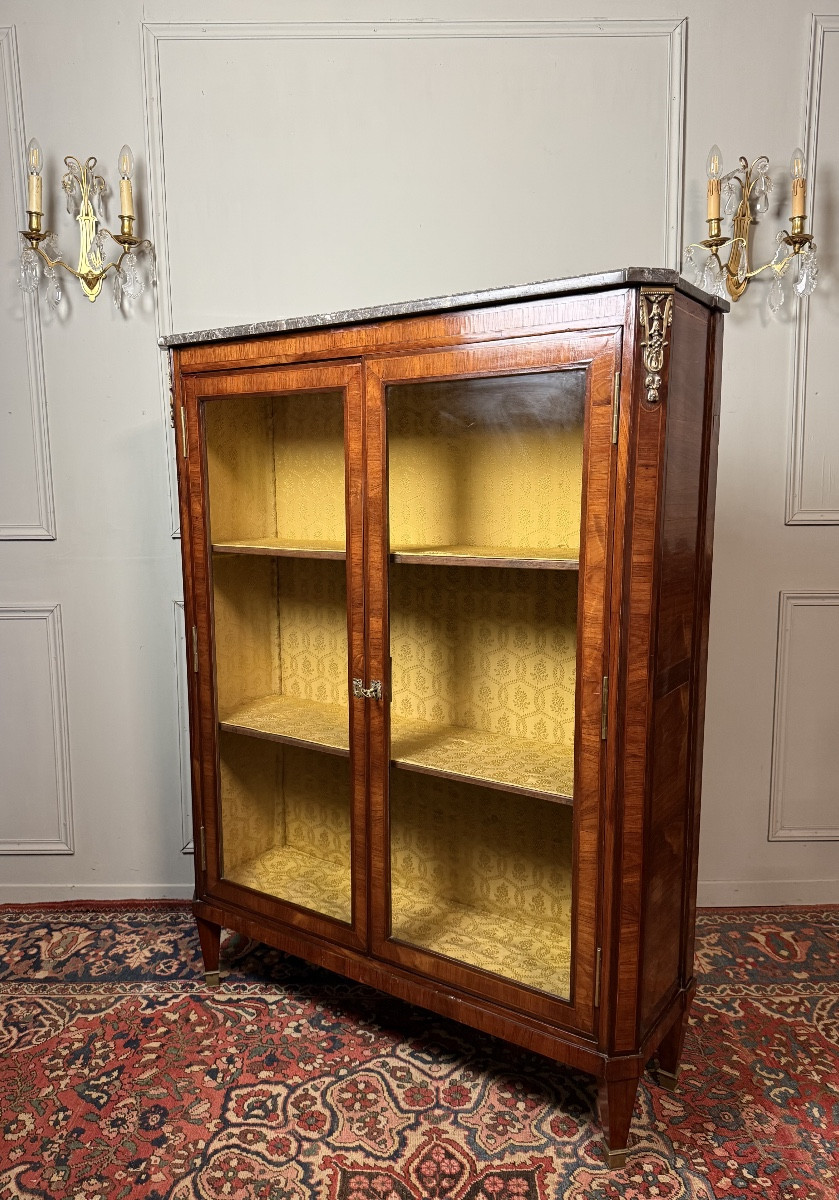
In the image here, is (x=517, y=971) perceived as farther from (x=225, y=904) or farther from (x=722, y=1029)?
(x=225, y=904)

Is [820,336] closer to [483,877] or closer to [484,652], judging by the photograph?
[484,652]

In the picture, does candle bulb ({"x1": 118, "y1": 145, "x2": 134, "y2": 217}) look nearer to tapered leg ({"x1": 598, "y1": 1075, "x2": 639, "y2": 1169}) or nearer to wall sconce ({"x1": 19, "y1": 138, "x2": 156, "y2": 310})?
wall sconce ({"x1": 19, "y1": 138, "x2": 156, "y2": 310})

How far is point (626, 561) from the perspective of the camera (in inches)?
45.9

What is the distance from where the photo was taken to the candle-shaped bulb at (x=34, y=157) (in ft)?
6.02

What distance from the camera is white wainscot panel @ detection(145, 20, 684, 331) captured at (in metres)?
1.84

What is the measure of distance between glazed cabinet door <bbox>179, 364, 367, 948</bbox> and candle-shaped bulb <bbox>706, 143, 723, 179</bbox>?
104cm

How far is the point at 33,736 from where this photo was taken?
7.17 ft

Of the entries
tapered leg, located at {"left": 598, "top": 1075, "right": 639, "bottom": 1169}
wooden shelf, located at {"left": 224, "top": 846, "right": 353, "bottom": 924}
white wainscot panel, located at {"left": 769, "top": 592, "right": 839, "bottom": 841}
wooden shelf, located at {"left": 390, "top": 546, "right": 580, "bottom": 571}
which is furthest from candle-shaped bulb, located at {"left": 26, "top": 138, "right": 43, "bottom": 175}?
tapered leg, located at {"left": 598, "top": 1075, "right": 639, "bottom": 1169}

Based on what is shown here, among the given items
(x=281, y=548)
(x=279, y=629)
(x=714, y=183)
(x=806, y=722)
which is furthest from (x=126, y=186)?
(x=806, y=722)

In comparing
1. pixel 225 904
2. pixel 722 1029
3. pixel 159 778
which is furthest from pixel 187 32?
pixel 722 1029

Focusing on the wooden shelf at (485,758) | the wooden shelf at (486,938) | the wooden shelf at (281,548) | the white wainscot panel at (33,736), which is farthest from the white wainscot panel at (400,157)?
the wooden shelf at (486,938)

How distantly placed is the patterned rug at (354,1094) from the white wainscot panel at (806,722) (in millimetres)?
314

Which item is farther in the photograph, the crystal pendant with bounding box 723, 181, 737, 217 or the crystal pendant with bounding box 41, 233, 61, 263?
the crystal pendant with bounding box 41, 233, 61, 263

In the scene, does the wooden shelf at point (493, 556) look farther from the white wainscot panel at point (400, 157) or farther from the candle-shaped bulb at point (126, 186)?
the candle-shaped bulb at point (126, 186)
